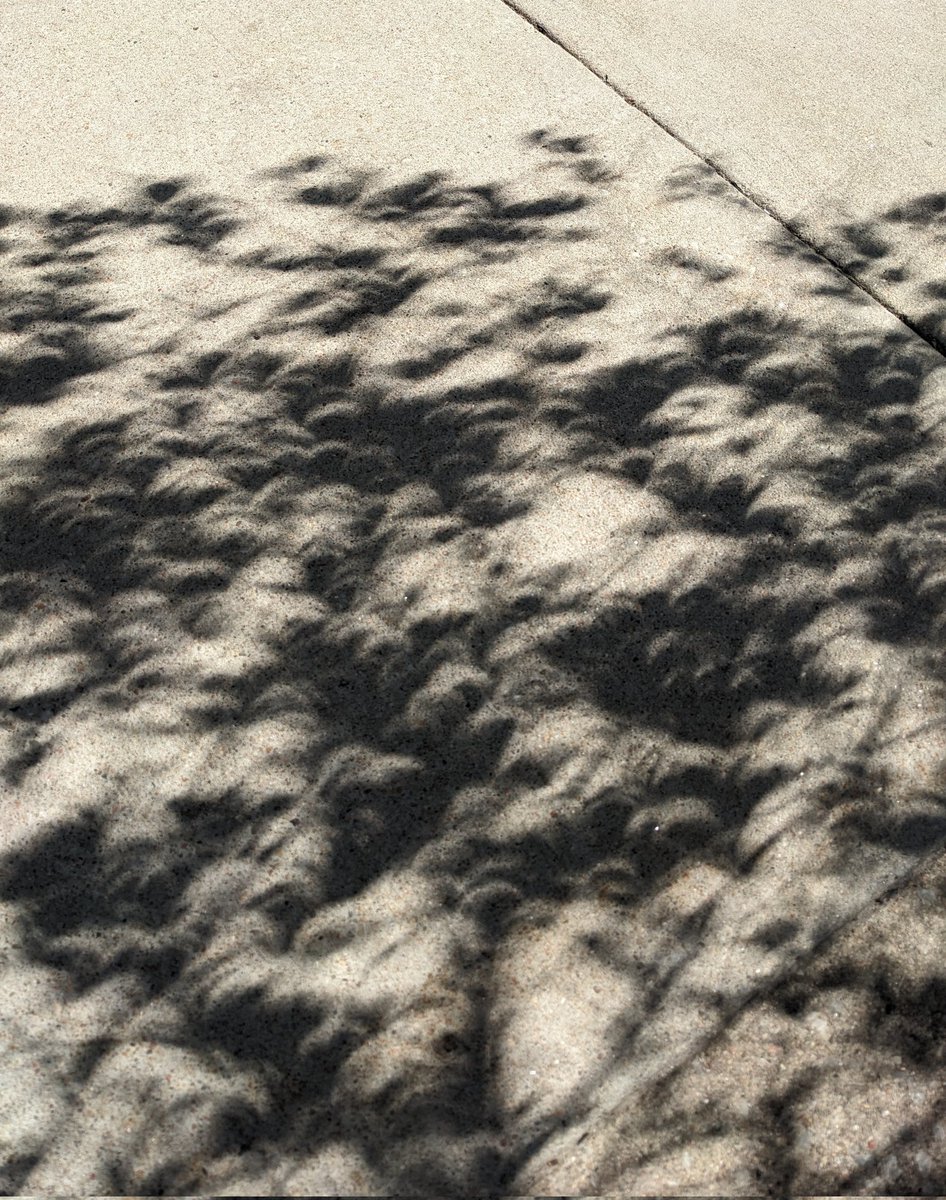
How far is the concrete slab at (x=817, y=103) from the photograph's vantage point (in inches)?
225

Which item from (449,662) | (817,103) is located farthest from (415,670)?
(817,103)

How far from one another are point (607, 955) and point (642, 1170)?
530 mm

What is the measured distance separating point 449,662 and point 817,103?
3.47 metres

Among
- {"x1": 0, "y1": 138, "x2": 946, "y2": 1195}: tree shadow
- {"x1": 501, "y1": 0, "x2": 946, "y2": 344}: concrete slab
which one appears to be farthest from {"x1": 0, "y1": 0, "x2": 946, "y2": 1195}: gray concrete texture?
{"x1": 501, "y1": 0, "x2": 946, "y2": 344}: concrete slab

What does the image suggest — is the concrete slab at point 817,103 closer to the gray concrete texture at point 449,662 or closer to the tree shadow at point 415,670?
the gray concrete texture at point 449,662

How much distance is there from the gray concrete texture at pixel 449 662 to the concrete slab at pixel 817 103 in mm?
216

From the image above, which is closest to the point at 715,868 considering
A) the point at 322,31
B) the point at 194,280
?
the point at 194,280

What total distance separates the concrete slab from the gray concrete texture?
0.71 ft

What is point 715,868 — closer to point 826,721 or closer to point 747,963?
point 747,963

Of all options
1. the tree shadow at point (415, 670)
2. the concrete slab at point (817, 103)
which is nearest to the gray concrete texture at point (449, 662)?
the tree shadow at point (415, 670)

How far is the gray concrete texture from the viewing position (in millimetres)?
3475

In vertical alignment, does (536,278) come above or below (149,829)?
above

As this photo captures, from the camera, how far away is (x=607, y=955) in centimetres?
369

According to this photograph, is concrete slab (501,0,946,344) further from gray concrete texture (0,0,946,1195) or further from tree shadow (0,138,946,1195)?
tree shadow (0,138,946,1195)
